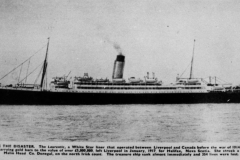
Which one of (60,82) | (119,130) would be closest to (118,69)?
(60,82)

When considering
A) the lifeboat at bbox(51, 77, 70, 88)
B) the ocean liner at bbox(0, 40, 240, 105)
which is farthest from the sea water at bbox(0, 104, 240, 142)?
the lifeboat at bbox(51, 77, 70, 88)

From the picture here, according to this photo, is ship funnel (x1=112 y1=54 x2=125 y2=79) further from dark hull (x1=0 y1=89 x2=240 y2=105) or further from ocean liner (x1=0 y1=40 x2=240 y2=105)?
dark hull (x1=0 y1=89 x2=240 y2=105)

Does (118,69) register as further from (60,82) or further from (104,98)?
(60,82)

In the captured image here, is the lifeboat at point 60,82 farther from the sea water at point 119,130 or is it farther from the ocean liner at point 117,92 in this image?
the sea water at point 119,130

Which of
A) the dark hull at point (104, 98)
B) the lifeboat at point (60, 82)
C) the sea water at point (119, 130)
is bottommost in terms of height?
the sea water at point (119, 130)

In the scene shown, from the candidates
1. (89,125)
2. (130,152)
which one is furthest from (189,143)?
(89,125)

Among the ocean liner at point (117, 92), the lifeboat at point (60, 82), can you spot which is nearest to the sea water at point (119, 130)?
the ocean liner at point (117, 92)

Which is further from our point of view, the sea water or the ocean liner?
the ocean liner

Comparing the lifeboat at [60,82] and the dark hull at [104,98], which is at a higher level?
the lifeboat at [60,82]
